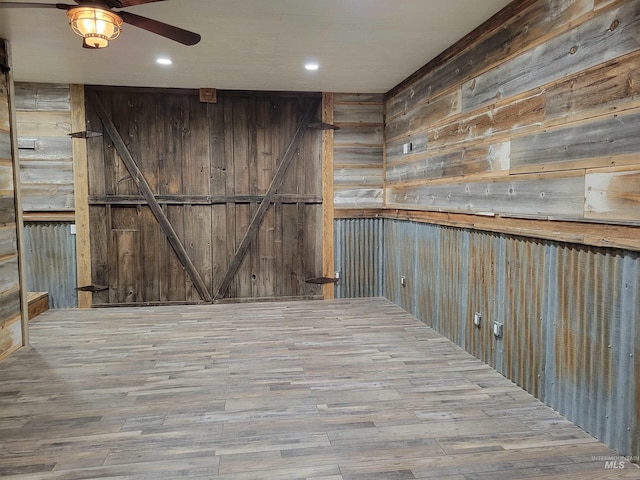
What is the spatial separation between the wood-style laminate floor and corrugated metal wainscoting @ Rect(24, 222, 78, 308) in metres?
1.08

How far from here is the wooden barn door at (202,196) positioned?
17.3ft

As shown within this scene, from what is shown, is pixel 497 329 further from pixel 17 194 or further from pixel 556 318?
pixel 17 194

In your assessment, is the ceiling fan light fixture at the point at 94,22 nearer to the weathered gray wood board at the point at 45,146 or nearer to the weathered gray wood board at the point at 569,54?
the weathered gray wood board at the point at 569,54

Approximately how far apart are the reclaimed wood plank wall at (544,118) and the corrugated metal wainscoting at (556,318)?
241mm

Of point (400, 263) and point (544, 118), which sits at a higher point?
point (544, 118)

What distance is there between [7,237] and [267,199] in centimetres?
274

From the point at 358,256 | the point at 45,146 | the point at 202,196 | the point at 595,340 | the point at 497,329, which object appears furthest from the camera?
the point at 358,256

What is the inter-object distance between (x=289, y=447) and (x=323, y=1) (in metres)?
2.70

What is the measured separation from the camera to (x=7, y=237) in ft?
11.9

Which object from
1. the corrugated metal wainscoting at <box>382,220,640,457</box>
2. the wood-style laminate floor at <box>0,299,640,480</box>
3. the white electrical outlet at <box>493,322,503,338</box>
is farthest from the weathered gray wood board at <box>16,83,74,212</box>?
the white electrical outlet at <box>493,322,503,338</box>

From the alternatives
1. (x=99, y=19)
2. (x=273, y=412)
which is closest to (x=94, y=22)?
(x=99, y=19)
